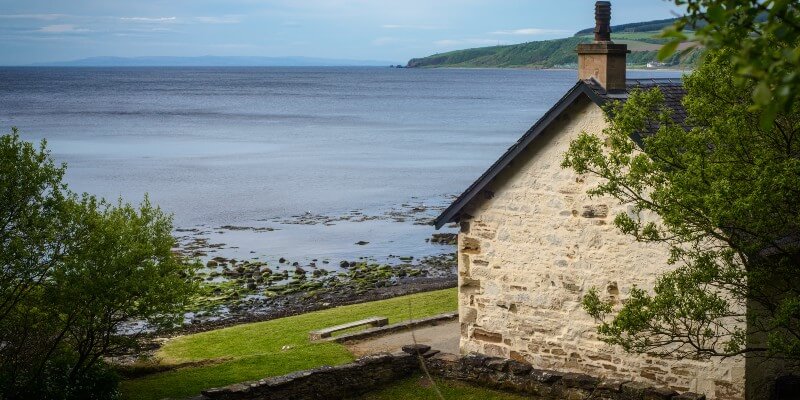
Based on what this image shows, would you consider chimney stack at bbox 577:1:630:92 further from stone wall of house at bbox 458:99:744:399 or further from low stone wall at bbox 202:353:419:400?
low stone wall at bbox 202:353:419:400

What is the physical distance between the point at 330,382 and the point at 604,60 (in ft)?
26.5

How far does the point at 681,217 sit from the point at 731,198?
89cm

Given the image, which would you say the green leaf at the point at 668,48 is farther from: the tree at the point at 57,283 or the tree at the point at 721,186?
the tree at the point at 57,283

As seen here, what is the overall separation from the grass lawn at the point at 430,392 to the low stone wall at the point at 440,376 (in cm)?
16

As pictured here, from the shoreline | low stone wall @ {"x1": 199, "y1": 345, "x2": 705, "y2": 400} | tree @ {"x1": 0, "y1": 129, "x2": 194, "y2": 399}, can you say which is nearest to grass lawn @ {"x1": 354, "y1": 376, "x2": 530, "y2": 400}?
low stone wall @ {"x1": 199, "y1": 345, "x2": 705, "y2": 400}

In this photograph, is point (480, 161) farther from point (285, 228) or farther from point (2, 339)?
point (2, 339)

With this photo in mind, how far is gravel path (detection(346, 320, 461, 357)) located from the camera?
2195 cm

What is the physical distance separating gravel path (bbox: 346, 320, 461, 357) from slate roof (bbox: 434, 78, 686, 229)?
3650 millimetres

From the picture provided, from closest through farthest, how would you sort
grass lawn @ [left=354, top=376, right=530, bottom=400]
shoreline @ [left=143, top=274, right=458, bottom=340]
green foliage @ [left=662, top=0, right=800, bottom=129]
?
green foliage @ [left=662, top=0, right=800, bottom=129] → grass lawn @ [left=354, top=376, right=530, bottom=400] → shoreline @ [left=143, top=274, right=458, bottom=340]

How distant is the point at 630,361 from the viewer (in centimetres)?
1762

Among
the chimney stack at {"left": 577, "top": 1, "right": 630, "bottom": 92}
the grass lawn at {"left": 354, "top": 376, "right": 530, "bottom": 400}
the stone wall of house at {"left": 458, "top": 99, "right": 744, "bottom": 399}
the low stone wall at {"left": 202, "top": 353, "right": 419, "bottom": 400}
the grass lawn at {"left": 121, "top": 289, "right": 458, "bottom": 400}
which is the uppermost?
the chimney stack at {"left": 577, "top": 1, "right": 630, "bottom": 92}

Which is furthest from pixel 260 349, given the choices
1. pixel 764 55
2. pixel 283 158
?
pixel 283 158

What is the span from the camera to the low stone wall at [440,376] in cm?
1677

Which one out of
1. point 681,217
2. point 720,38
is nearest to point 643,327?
point 681,217
